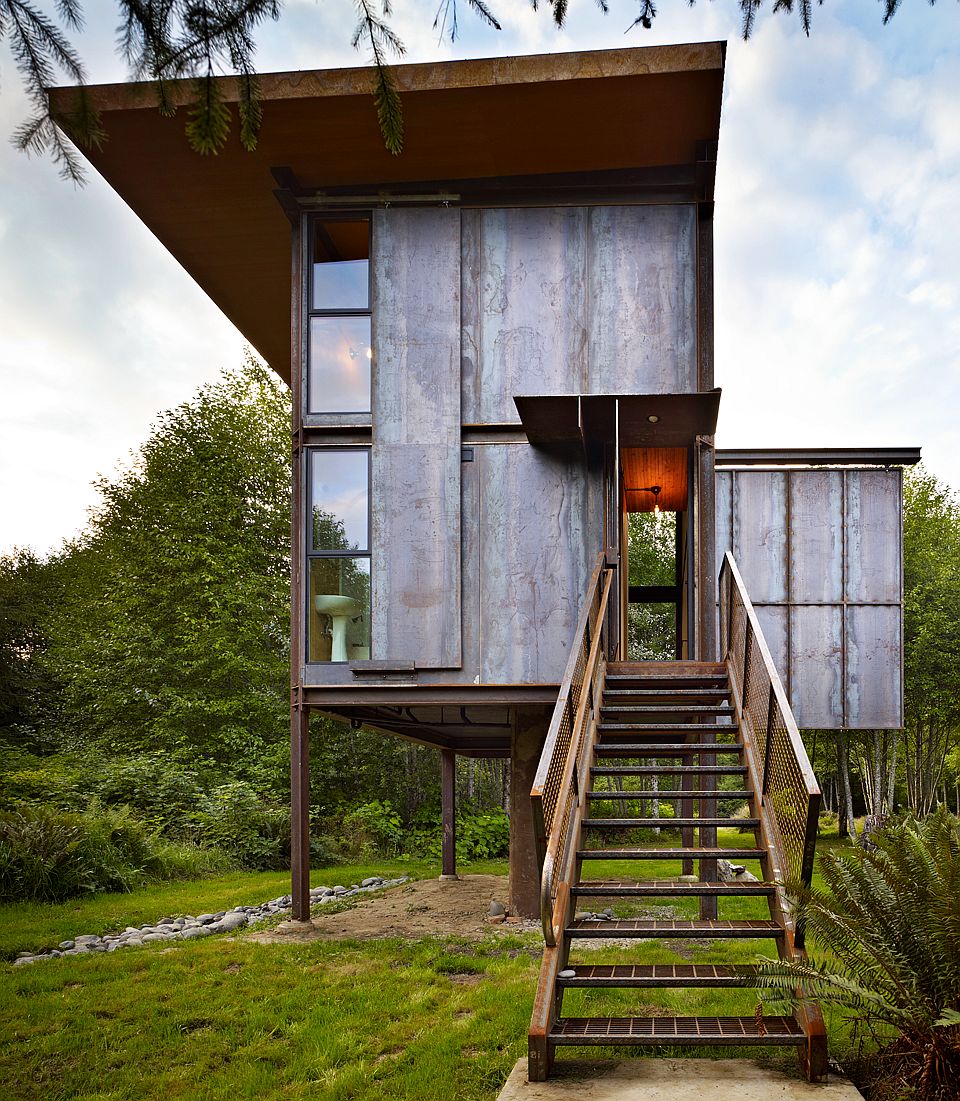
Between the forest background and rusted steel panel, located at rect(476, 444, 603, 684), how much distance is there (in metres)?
10.1

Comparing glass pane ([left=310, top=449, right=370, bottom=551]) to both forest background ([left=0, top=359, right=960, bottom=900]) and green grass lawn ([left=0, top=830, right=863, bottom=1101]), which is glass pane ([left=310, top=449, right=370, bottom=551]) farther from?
forest background ([left=0, top=359, right=960, bottom=900])

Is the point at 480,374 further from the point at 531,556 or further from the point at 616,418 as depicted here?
the point at 531,556

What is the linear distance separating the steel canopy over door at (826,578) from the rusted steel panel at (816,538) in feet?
0.04

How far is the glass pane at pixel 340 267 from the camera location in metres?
10.1

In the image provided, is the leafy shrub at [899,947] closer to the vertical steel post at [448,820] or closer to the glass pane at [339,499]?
the glass pane at [339,499]

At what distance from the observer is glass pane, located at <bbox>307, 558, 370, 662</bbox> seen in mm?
9609

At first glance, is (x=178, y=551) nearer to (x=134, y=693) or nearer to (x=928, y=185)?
(x=134, y=693)

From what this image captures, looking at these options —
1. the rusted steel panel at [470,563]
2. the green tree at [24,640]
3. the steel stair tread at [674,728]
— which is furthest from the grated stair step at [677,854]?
the green tree at [24,640]

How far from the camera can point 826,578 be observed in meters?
10.6

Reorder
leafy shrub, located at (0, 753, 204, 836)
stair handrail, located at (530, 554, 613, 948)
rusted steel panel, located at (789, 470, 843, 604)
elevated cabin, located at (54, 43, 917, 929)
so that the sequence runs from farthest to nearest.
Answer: leafy shrub, located at (0, 753, 204, 836) < rusted steel panel, located at (789, 470, 843, 604) < elevated cabin, located at (54, 43, 917, 929) < stair handrail, located at (530, 554, 613, 948)

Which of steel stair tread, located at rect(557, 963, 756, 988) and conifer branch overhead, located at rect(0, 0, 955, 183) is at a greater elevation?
conifer branch overhead, located at rect(0, 0, 955, 183)

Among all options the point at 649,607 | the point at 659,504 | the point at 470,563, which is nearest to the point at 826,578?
the point at 470,563

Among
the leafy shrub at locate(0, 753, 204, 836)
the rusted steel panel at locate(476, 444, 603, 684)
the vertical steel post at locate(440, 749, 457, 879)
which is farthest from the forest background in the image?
the rusted steel panel at locate(476, 444, 603, 684)

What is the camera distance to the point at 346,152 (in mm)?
9539
